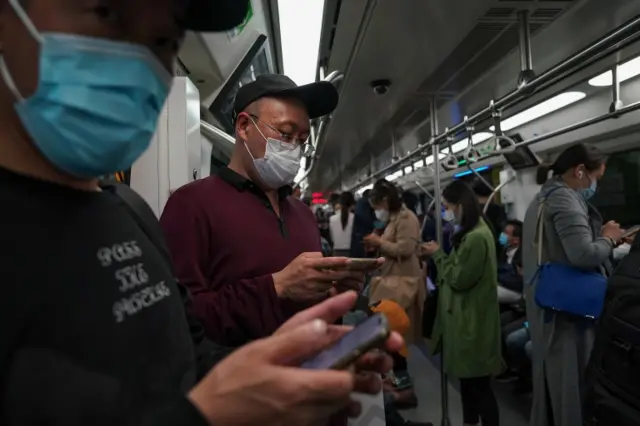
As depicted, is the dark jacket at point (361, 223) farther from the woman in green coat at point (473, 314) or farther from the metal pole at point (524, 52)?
the metal pole at point (524, 52)

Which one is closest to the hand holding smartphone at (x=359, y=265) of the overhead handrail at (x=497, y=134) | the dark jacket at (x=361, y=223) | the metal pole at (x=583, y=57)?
the metal pole at (x=583, y=57)

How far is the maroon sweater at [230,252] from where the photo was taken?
127 centimetres

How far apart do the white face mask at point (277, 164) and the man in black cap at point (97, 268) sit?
2.85ft

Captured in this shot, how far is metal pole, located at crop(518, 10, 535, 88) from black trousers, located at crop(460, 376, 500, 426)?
1909 mm

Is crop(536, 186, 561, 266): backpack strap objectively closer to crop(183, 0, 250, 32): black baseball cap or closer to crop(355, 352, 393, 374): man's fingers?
crop(183, 0, 250, 32): black baseball cap

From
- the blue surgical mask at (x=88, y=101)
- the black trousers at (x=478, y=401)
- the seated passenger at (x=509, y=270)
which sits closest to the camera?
the blue surgical mask at (x=88, y=101)

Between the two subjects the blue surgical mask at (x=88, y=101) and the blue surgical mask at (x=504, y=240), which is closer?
the blue surgical mask at (x=88, y=101)

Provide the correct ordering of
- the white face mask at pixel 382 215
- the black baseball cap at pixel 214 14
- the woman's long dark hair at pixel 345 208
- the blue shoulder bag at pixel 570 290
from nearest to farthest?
the black baseball cap at pixel 214 14
the blue shoulder bag at pixel 570 290
the white face mask at pixel 382 215
the woman's long dark hair at pixel 345 208

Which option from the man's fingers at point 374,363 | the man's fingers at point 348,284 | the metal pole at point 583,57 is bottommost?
the man's fingers at point 348,284

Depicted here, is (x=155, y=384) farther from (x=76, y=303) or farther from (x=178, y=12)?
(x=178, y=12)

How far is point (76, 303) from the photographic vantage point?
52 centimetres

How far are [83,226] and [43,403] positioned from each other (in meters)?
0.22

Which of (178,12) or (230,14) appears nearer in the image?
(178,12)

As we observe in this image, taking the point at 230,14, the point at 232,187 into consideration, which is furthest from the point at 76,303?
the point at 232,187
